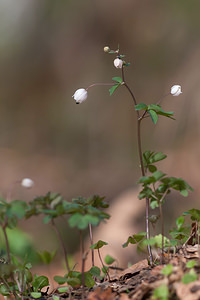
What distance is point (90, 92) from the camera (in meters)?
5.37

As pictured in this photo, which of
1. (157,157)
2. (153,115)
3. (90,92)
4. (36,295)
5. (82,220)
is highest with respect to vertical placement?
(90,92)

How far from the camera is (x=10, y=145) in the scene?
5438 millimetres

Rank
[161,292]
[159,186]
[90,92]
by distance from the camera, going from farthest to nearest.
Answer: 1. [90,92]
2. [159,186]
3. [161,292]

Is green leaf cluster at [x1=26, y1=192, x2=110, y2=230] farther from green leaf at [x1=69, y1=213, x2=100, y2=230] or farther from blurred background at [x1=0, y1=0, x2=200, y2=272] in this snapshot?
blurred background at [x1=0, y1=0, x2=200, y2=272]

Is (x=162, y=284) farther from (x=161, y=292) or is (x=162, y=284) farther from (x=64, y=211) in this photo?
(x=64, y=211)

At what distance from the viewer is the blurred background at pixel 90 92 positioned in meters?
4.41

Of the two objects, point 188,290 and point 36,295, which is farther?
point 36,295

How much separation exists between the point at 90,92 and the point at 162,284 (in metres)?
4.69

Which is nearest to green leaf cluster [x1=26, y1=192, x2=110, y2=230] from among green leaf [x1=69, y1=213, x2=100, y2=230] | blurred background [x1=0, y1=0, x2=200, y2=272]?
green leaf [x1=69, y1=213, x2=100, y2=230]

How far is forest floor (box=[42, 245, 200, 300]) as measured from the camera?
83 cm

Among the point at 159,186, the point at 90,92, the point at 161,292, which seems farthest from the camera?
the point at 90,92

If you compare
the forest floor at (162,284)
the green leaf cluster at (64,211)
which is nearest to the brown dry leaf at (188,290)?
the forest floor at (162,284)

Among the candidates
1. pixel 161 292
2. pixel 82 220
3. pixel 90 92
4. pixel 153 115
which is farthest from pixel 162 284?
pixel 90 92

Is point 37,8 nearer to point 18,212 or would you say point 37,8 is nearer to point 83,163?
point 83,163
